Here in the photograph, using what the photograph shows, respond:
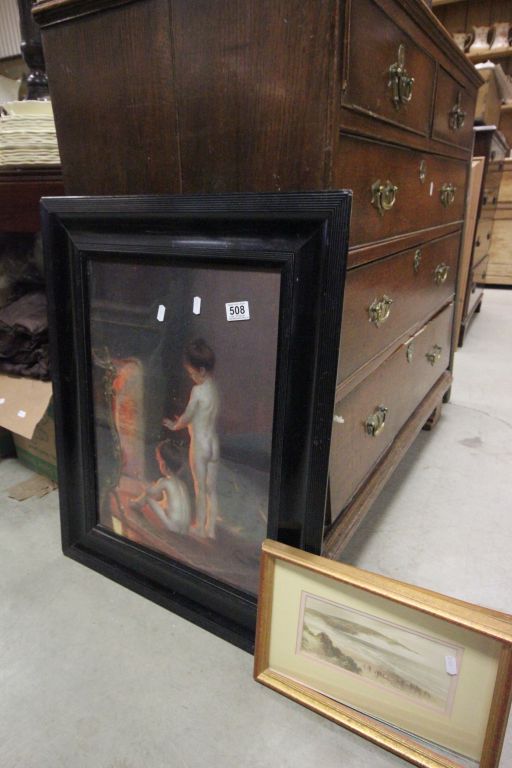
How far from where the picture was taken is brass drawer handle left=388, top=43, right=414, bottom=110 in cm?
90

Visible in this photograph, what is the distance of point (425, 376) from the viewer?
154 centimetres

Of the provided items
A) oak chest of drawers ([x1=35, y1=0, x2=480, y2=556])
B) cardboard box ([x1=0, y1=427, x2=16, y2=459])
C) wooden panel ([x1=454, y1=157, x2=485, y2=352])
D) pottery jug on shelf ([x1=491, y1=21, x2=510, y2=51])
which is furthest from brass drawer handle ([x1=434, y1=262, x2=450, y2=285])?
pottery jug on shelf ([x1=491, y1=21, x2=510, y2=51])

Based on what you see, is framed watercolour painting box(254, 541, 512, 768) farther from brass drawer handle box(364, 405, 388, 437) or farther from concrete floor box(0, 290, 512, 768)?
brass drawer handle box(364, 405, 388, 437)

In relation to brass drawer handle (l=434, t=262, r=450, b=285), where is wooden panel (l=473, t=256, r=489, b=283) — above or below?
below

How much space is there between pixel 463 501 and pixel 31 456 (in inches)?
47.2

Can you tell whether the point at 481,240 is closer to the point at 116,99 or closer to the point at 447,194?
the point at 447,194

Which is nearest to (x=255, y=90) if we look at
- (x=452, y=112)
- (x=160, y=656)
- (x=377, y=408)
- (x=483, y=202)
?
(x=377, y=408)

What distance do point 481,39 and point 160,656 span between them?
15.1 feet

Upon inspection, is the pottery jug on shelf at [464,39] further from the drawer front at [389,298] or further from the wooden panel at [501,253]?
the drawer front at [389,298]

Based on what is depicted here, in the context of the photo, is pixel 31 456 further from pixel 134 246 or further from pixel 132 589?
pixel 134 246

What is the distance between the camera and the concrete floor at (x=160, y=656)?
29.4 inches

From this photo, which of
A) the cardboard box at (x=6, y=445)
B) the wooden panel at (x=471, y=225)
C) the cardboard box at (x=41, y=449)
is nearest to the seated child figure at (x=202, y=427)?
the cardboard box at (x=41, y=449)

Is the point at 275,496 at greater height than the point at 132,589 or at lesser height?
greater

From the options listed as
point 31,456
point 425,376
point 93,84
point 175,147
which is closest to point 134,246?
point 175,147
